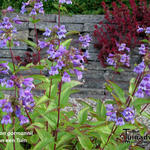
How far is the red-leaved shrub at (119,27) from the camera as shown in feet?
15.2

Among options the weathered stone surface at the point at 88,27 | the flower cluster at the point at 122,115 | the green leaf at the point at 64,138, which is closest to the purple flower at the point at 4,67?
the green leaf at the point at 64,138

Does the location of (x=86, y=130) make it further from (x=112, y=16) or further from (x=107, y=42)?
(x=112, y=16)

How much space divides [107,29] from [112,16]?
462 mm

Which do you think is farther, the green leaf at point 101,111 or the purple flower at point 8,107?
the green leaf at point 101,111

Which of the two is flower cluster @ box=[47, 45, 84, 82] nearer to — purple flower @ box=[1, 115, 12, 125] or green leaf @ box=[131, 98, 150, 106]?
purple flower @ box=[1, 115, 12, 125]

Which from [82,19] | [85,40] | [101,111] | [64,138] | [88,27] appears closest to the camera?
[64,138]

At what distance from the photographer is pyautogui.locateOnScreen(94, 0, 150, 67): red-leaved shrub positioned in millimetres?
4641

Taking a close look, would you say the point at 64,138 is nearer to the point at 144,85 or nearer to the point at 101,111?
the point at 101,111

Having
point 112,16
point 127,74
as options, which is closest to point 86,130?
point 127,74

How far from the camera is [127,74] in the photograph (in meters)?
4.54

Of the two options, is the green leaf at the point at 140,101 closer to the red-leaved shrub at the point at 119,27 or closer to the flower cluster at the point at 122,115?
the flower cluster at the point at 122,115

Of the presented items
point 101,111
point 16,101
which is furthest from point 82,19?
point 16,101

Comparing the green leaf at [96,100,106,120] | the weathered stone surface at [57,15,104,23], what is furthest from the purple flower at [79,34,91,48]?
the weathered stone surface at [57,15,104,23]

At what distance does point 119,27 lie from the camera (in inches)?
197
